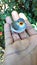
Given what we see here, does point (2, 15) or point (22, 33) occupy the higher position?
point (22, 33)

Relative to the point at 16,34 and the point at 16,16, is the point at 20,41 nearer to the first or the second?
the point at 16,34

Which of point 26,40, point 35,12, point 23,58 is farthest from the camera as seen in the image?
point 35,12

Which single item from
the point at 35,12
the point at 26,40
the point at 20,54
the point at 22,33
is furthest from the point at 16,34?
the point at 35,12

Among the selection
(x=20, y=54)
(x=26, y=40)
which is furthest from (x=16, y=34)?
(x=20, y=54)

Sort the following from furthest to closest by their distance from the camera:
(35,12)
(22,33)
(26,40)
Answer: (35,12) → (22,33) → (26,40)

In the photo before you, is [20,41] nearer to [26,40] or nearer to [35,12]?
[26,40]

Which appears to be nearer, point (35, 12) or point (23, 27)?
point (23, 27)

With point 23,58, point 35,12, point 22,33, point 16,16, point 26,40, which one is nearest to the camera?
point 23,58

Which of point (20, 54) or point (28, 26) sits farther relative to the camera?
point (28, 26)

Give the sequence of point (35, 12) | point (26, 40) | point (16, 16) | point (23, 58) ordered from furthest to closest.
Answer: point (35, 12)
point (16, 16)
point (26, 40)
point (23, 58)
